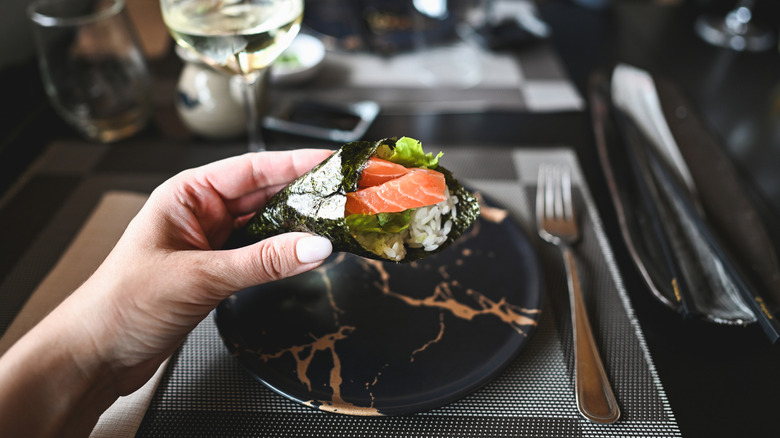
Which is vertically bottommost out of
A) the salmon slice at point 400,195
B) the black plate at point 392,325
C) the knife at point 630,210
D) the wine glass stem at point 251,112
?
the black plate at point 392,325

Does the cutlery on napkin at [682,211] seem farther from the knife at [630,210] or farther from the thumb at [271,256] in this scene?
the thumb at [271,256]

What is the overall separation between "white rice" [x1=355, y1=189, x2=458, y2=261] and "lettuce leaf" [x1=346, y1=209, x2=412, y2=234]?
0.01 metres

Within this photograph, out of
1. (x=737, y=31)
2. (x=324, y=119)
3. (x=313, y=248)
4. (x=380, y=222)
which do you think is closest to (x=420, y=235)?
(x=380, y=222)

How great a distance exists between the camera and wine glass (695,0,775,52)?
5.73ft

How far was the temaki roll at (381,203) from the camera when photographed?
68 cm

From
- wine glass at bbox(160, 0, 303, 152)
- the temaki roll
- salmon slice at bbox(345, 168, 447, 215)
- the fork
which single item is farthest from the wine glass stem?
Answer: the fork

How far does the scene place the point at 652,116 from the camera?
120cm

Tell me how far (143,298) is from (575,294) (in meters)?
0.65

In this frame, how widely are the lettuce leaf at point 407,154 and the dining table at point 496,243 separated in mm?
227

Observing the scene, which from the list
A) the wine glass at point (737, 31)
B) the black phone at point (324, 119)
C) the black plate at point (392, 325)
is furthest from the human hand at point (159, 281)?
the wine glass at point (737, 31)

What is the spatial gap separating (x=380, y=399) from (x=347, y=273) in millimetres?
266

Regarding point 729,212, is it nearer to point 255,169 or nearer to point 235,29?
point 255,169

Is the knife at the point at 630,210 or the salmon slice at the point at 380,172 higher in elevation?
the salmon slice at the point at 380,172

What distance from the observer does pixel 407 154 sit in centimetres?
72
